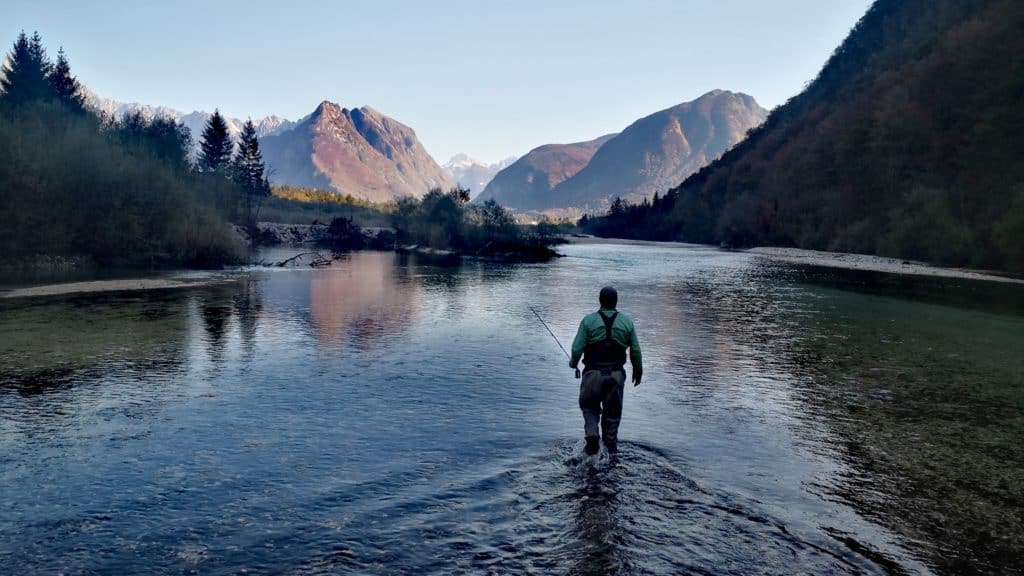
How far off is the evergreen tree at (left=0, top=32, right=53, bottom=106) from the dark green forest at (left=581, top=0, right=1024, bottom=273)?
10578 cm

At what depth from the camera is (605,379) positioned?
32.4 ft

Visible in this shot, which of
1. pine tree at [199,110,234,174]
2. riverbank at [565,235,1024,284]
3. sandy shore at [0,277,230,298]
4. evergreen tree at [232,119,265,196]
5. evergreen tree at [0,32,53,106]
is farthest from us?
evergreen tree at [232,119,265,196]

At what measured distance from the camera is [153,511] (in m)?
8.26

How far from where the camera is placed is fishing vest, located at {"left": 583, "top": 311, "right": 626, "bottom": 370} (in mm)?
Result: 9852

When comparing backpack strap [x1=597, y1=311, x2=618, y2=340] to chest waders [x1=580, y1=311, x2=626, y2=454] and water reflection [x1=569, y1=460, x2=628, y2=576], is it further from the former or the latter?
water reflection [x1=569, y1=460, x2=628, y2=576]

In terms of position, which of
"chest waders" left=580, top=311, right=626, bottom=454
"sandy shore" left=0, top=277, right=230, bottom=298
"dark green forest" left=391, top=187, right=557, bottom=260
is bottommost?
"sandy shore" left=0, top=277, right=230, bottom=298

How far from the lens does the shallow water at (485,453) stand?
7379 mm

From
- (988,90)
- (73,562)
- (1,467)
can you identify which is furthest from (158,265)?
(988,90)

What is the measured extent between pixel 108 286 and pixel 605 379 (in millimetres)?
35357

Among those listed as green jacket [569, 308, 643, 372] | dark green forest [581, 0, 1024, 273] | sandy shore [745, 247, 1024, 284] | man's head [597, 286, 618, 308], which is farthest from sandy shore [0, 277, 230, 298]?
dark green forest [581, 0, 1024, 273]

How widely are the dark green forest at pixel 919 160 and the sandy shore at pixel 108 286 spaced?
→ 6133 cm

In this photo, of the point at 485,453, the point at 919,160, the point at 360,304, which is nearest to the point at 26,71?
the point at 360,304

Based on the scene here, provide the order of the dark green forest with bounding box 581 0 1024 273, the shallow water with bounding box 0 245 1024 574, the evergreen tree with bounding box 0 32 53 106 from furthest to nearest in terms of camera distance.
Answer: the evergreen tree with bounding box 0 32 53 106 → the dark green forest with bounding box 581 0 1024 273 → the shallow water with bounding box 0 245 1024 574

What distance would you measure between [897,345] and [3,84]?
102 metres
